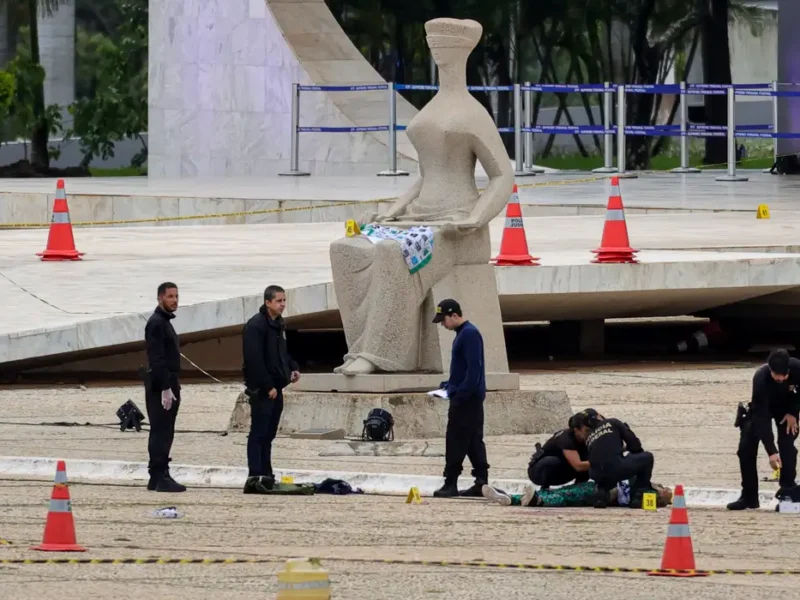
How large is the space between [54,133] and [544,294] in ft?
93.0

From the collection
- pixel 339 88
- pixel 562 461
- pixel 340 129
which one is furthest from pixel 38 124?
pixel 562 461

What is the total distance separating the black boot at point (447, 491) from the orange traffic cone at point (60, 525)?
2816mm

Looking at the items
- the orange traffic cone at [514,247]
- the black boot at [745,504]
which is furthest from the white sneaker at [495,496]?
the orange traffic cone at [514,247]

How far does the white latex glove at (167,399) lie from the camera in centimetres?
1162

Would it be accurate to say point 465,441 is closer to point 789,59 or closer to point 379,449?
point 379,449

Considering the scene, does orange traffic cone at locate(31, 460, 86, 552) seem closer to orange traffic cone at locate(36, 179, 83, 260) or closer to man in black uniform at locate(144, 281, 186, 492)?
man in black uniform at locate(144, 281, 186, 492)

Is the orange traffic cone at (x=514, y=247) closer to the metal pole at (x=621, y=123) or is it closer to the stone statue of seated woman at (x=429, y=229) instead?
the stone statue of seated woman at (x=429, y=229)

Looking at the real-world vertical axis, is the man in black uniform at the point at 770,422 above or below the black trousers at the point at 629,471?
above

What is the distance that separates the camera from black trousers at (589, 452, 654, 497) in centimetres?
1102

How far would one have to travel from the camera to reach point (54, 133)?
43906 mm

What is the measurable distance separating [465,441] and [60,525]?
10.4 feet

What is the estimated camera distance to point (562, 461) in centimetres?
1138

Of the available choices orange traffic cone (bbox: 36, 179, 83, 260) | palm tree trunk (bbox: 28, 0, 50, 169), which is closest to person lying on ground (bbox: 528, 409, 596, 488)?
orange traffic cone (bbox: 36, 179, 83, 260)

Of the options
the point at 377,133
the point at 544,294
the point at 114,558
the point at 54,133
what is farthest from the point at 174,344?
the point at 54,133
